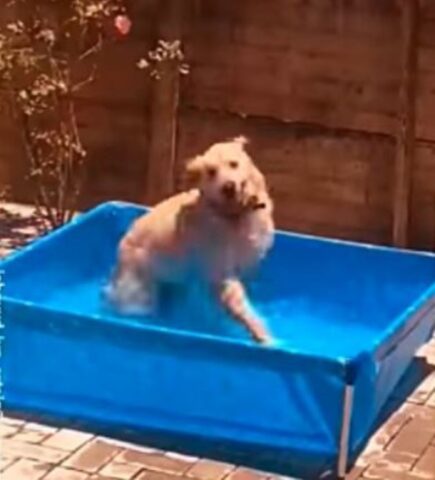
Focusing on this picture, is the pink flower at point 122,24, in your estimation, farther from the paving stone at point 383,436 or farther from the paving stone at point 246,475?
the paving stone at point 246,475

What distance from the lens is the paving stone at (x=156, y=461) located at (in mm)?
5155

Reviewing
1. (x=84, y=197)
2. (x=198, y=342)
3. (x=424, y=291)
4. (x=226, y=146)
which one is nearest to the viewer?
(x=198, y=342)

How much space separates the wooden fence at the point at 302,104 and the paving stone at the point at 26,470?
2.81 m

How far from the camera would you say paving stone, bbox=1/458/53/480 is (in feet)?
16.5

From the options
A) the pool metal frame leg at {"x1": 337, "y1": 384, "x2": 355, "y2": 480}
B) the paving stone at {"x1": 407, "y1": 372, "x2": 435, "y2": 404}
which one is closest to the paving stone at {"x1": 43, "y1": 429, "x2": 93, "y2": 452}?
the pool metal frame leg at {"x1": 337, "y1": 384, "x2": 355, "y2": 480}

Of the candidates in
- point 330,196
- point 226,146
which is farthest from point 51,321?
point 330,196

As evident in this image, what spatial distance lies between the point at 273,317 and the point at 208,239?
863 mm

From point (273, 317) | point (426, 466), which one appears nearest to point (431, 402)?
point (426, 466)

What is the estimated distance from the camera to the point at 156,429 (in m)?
5.41

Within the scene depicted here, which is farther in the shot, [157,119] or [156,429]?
[157,119]

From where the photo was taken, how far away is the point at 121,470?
5.13 metres

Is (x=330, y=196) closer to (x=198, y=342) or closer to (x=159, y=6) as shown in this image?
(x=159, y=6)

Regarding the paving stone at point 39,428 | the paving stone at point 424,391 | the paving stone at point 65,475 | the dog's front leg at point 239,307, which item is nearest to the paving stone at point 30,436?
the paving stone at point 39,428

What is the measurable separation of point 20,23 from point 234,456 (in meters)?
3.23
